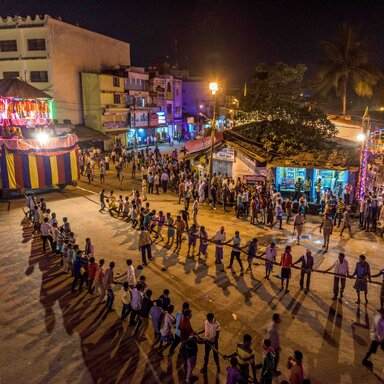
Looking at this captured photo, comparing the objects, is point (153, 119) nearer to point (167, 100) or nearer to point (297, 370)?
point (167, 100)

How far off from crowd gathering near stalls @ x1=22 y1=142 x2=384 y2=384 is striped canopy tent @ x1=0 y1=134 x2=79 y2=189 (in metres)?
5.79

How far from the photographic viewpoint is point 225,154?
76.6 feet

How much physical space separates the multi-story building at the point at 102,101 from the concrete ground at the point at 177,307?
27.9 meters

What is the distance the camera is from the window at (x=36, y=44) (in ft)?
125

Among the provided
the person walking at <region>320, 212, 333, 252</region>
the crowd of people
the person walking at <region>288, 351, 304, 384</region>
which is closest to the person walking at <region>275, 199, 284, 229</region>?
the person walking at <region>320, 212, 333, 252</region>

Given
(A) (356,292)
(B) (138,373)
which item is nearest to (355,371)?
(A) (356,292)

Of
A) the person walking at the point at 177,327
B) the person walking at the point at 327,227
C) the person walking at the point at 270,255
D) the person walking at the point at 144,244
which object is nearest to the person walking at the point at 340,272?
the person walking at the point at 270,255

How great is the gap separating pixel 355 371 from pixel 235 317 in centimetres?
305

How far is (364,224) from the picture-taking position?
17.3m

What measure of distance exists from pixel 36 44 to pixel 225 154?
1061 inches

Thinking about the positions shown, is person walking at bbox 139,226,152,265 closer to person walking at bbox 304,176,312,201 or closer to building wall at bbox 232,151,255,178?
building wall at bbox 232,151,255,178

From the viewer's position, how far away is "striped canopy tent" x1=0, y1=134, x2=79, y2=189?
75.9 ft

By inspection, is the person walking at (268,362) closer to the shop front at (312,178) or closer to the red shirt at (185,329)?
the red shirt at (185,329)

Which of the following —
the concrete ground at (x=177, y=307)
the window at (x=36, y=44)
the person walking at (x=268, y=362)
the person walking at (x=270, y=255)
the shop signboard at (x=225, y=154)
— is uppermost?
the window at (x=36, y=44)
